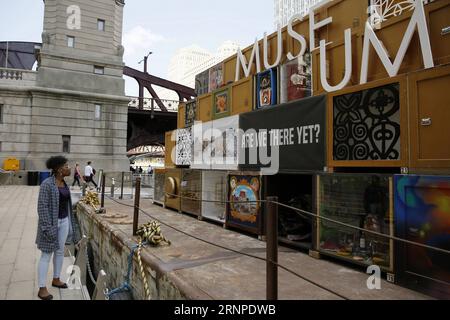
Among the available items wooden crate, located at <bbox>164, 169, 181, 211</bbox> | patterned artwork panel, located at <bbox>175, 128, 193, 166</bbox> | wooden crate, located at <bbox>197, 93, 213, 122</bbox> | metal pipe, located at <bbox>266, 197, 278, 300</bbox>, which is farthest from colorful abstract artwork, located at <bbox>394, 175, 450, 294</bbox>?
wooden crate, located at <bbox>164, 169, 181, 211</bbox>

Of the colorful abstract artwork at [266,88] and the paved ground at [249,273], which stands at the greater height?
the colorful abstract artwork at [266,88]

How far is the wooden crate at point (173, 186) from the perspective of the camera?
1004cm

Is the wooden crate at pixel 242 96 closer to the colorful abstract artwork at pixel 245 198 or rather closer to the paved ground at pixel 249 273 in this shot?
the colorful abstract artwork at pixel 245 198

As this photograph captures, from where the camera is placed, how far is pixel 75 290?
16.6 ft

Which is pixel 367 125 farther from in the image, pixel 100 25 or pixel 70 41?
pixel 100 25

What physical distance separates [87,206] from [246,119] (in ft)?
21.8

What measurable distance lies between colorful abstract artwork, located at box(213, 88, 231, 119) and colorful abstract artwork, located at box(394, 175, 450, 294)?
15.9ft

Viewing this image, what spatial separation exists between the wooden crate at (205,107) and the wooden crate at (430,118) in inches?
222

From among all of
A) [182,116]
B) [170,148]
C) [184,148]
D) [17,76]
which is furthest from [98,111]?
[184,148]

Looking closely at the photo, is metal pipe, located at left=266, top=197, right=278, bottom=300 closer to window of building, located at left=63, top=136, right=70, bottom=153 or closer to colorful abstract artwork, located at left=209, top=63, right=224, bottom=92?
colorful abstract artwork, located at left=209, top=63, right=224, bottom=92

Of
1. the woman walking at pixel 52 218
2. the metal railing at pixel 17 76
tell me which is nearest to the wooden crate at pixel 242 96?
the woman walking at pixel 52 218

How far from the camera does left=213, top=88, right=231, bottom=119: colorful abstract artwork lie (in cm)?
823

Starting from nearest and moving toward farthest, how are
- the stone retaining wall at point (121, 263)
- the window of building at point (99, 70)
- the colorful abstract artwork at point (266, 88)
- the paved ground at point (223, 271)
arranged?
the paved ground at point (223, 271) < the stone retaining wall at point (121, 263) < the colorful abstract artwork at point (266, 88) < the window of building at point (99, 70)
